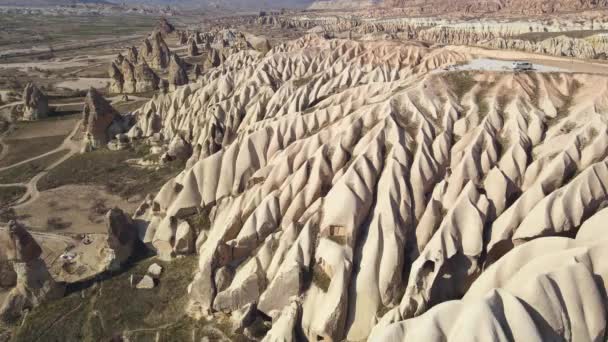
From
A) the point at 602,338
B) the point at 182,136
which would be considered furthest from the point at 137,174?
the point at 602,338

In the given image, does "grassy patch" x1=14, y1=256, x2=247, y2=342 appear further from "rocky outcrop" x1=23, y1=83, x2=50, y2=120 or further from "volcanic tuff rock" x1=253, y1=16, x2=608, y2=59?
"volcanic tuff rock" x1=253, y1=16, x2=608, y2=59

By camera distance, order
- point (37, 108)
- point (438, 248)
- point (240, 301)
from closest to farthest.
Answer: point (438, 248)
point (240, 301)
point (37, 108)

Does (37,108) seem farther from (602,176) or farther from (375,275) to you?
(602,176)

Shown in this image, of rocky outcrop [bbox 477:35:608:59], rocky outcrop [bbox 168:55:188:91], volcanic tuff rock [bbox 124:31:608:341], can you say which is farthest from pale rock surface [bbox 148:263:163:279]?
rocky outcrop [bbox 477:35:608:59]

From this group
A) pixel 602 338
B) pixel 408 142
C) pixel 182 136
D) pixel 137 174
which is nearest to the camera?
pixel 602 338

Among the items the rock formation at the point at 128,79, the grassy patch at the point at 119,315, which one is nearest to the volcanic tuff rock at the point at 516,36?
the rock formation at the point at 128,79

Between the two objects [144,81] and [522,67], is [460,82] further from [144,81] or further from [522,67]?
[144,81]
